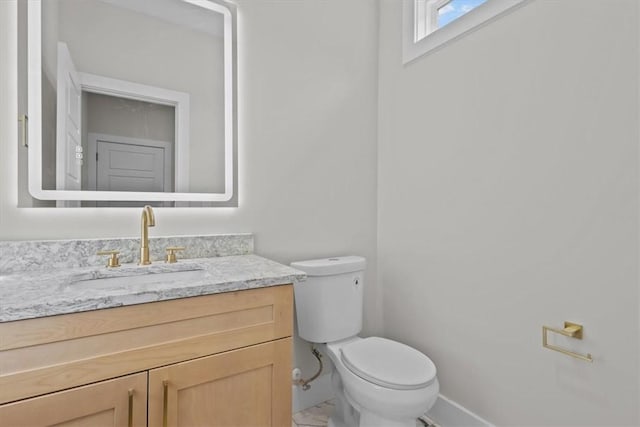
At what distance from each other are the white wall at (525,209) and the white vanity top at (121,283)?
896mm

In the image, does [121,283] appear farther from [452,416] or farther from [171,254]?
[452,416]

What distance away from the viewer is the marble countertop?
793mm

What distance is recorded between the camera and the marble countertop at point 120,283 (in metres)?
0.79

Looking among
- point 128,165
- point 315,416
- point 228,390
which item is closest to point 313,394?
point 315,416

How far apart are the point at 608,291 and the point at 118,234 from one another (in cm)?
180

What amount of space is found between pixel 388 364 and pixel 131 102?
1541 millimetres

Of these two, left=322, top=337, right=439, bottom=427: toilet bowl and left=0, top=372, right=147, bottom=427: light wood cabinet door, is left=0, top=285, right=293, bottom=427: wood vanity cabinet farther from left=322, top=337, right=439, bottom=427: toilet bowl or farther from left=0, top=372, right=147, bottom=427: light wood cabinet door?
left=322, top=337, right=439, bottom=427: toilet bowl

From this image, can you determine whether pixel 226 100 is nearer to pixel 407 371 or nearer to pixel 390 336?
pixel 407 371

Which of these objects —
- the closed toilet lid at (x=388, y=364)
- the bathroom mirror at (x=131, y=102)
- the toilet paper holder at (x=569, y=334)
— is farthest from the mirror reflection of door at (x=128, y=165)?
the toilet paper holder at (x=569, y=334)

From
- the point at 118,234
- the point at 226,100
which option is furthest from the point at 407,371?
the point at 226,100

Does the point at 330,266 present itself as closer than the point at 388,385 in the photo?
No

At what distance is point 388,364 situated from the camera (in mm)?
1420

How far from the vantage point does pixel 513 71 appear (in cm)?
138

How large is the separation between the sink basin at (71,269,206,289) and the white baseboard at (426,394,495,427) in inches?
52.9
